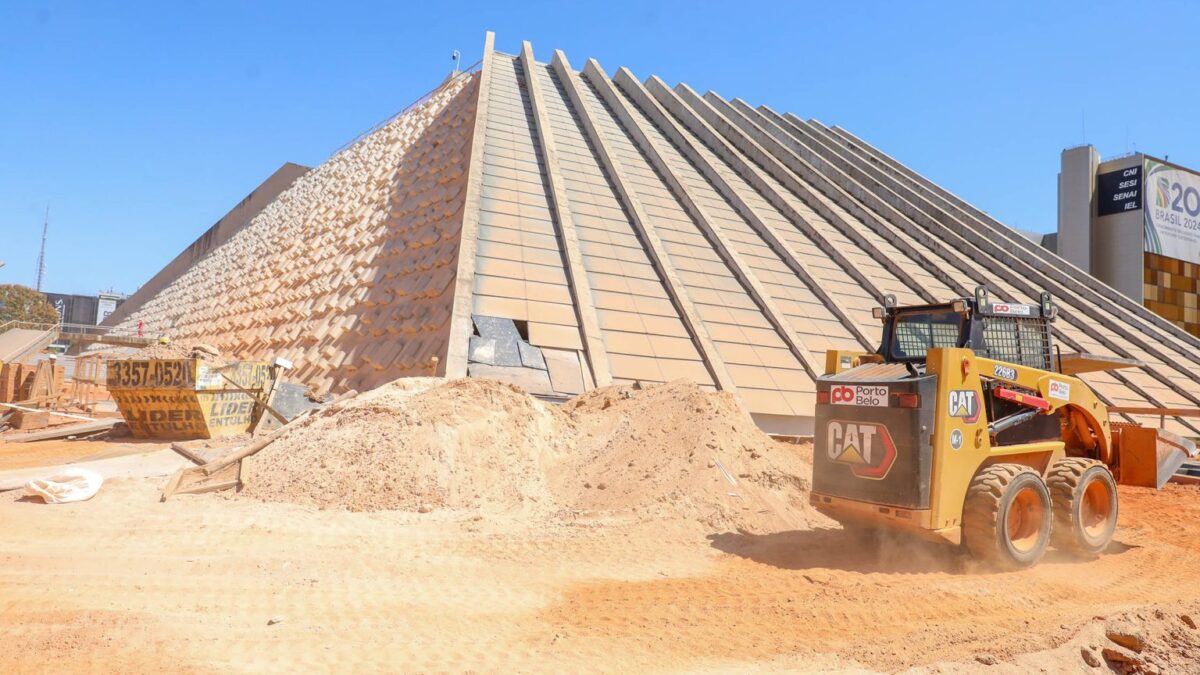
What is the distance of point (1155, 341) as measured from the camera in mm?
21391

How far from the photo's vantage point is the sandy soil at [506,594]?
4.44 meters

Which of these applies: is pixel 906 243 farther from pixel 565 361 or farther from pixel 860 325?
pixel 565 361

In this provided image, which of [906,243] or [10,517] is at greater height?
[906,243]

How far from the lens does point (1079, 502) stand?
24.0ft

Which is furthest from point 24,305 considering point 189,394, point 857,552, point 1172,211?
point 1172,211

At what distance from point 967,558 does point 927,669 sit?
2.89 m

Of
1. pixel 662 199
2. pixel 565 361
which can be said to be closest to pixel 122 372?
pixel 565 361

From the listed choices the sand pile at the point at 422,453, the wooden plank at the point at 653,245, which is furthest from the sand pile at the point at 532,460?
the wooden plank at the point at 653,245

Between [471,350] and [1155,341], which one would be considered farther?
[1155,341]

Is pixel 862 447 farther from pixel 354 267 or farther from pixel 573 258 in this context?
pixel 354 267

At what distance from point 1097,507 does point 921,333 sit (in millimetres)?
2536

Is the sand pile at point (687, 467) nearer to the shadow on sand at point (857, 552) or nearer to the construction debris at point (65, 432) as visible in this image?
the shadow on sand at point (857, 552)

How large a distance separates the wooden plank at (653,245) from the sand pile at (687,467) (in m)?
3.12

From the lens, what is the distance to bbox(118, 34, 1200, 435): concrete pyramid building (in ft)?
44.5
